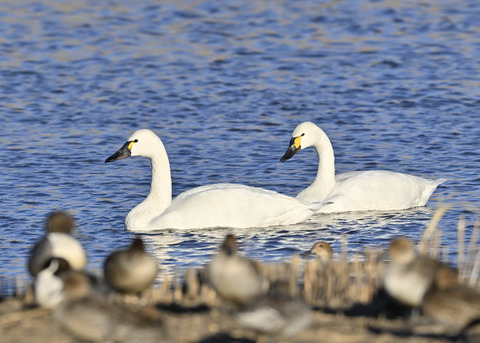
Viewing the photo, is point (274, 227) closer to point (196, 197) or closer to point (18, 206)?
point (196, 197)

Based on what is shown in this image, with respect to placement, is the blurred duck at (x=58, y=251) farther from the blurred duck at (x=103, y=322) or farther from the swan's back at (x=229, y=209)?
the swan's back at (x=229, y=209)

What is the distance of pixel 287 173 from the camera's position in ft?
51.0

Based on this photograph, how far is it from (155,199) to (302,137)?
250 cm

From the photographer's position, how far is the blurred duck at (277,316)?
19.9ft

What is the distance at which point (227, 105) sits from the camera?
18.9 metres

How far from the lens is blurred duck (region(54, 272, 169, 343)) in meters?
5.98

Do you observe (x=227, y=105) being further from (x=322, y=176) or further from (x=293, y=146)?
(x=322, y=176)

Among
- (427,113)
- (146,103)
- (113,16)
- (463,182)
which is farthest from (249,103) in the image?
(113,16)

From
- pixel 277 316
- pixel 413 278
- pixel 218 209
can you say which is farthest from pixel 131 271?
pixel 218 209

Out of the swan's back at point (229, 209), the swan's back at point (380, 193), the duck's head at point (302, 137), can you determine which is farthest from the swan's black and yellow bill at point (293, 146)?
the swan's back at point (229, 209)

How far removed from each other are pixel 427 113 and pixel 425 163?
2825 millimetres

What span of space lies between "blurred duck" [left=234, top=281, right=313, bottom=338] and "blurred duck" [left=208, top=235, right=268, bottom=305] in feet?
2.40

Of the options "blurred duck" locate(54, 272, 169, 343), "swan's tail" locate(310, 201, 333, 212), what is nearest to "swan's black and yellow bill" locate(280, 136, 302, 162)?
"swan's tail" locate(310, 201, 333, 212)

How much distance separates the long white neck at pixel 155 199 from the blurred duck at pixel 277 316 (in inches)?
260
